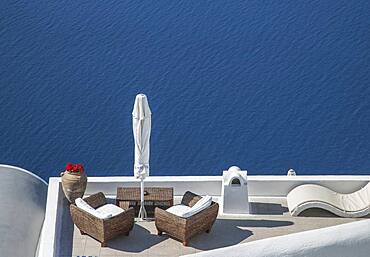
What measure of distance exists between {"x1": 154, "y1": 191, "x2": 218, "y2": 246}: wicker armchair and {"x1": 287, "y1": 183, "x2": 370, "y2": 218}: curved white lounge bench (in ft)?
3.81

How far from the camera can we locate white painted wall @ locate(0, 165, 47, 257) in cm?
974

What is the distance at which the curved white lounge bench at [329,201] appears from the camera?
9789mm

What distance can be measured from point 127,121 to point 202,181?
14.1 ft

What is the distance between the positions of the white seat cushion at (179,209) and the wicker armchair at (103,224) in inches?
18.2

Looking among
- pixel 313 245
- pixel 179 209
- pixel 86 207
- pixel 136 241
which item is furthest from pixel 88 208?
pixel 313 245

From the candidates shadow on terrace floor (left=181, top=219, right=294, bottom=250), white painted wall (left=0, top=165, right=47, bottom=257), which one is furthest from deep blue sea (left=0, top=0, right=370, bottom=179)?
shadow on terrace floor (left=181, top=219, right=294, bottom=250)

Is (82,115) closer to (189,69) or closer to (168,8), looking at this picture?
(189,69)

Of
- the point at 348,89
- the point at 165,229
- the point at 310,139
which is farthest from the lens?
the point at 348,89

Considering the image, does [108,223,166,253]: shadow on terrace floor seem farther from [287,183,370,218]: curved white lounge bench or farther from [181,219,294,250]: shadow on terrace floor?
[287,183,370,218]: curved white lounge bench

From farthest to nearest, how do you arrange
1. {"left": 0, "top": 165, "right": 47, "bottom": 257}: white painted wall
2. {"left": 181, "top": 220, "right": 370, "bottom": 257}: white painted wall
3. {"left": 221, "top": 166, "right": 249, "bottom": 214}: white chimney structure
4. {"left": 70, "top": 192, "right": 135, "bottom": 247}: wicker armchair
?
{"left": 221, "top": 166, "right": 249, "bottom": 214}: white chimney structure, {"left": 0, "top": 165, "right": 47, "bottom": 257}: white painted wall, {"left": 70, "top": 192, "right": 135, "bottom": 247}: wicker armchair, {"left": 181, "top": 220, "right": 370, "bottom": 257}: white painted wall

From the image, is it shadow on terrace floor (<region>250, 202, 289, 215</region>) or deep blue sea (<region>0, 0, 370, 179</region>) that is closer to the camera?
shadow on terrace floor (<region>250, 202, 289, 215</region>)

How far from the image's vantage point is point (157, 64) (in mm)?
15484

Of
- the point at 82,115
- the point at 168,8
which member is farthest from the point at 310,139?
the point at 168,8

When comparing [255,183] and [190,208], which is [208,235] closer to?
[190,208]
